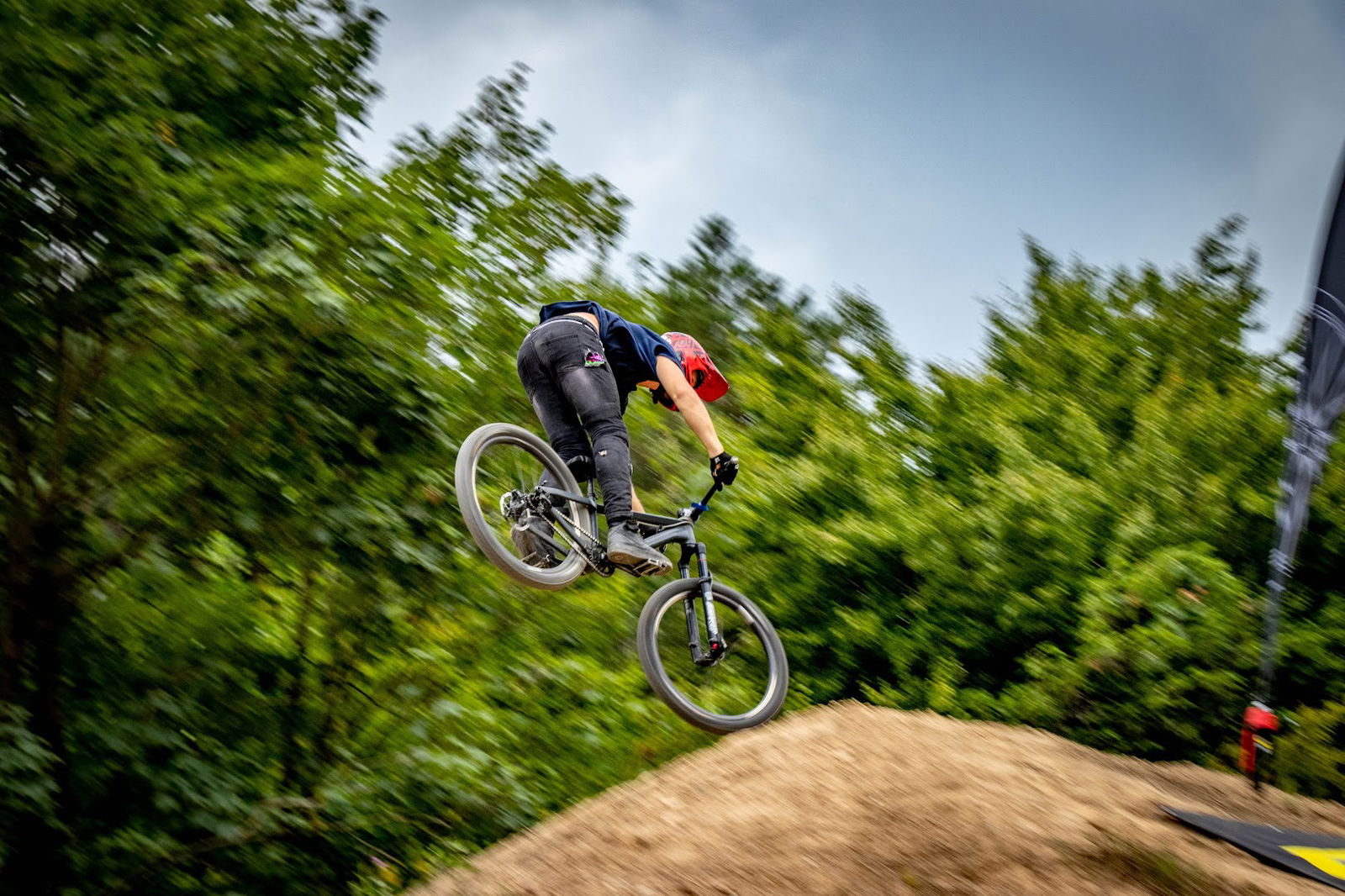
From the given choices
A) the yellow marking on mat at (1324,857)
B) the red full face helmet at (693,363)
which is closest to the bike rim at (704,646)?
the red full face helmet at (693,363)

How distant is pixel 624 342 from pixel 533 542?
1.04m

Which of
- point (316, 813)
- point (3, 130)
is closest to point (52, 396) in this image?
point (3, 130)

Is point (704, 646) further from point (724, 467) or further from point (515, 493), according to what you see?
point (515, 493)

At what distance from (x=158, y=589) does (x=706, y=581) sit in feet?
11.6

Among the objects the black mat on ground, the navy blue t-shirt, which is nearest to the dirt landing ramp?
the black mat on ground

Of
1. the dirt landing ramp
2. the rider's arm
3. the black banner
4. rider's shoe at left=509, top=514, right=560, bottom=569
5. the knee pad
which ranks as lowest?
the dirt landing ramp

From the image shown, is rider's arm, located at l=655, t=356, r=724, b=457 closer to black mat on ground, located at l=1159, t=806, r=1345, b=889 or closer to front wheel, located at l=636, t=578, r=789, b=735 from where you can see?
front wheel, located at l=636, t=578, r=789, b=735

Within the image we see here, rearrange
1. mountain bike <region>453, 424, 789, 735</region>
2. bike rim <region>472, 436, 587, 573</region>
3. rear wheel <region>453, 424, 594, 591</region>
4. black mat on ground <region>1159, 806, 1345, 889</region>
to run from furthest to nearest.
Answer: bike rim <region>472, 436, 587, 573</region> → mountain bike <region>453, 424, 789, 735</region> → rear wheel <region>453, 424, 594, 591</region> → black mat on ground <region>1159, 806, 1345, 889</region>

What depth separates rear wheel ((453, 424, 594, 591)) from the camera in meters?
4.86

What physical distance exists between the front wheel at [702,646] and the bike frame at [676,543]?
3 centimetres

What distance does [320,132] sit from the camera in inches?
304

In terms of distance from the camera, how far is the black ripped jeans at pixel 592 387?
5.12 m

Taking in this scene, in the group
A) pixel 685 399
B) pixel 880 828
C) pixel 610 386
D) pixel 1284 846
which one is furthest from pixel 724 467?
pixel 1284 846

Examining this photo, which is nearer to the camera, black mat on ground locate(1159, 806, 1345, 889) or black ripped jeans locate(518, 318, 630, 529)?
black mat on ground locate(1159, 806, 1345, 889)
